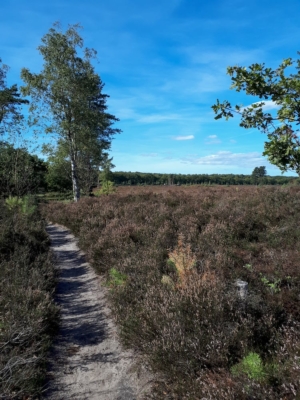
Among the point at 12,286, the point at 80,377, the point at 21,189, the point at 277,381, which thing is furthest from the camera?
the point at 21,189

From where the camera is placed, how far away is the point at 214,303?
13.5 feet

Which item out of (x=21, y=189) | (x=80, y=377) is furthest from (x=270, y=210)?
(x=21, y=189)

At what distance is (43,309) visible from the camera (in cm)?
486

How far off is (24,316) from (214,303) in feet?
9.93

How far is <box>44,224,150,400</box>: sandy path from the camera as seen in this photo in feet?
11.9

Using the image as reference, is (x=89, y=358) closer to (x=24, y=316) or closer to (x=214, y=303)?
(x=24, y=316)

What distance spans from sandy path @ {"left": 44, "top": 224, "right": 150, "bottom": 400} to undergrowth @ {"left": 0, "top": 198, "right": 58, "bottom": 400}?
0.91 feet

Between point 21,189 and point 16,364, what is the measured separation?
54.2 feet

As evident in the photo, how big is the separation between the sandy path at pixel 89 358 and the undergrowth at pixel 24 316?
0.28 m

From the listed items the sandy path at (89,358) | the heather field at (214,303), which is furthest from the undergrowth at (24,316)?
the heather field at (214,303)

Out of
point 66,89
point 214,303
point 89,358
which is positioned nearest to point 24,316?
point 89,358

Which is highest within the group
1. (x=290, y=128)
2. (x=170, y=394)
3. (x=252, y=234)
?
(x=290, y=128)

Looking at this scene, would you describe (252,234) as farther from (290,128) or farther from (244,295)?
(290,128)

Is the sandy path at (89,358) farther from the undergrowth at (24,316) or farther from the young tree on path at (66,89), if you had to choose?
the young tree on path at (66,89)
